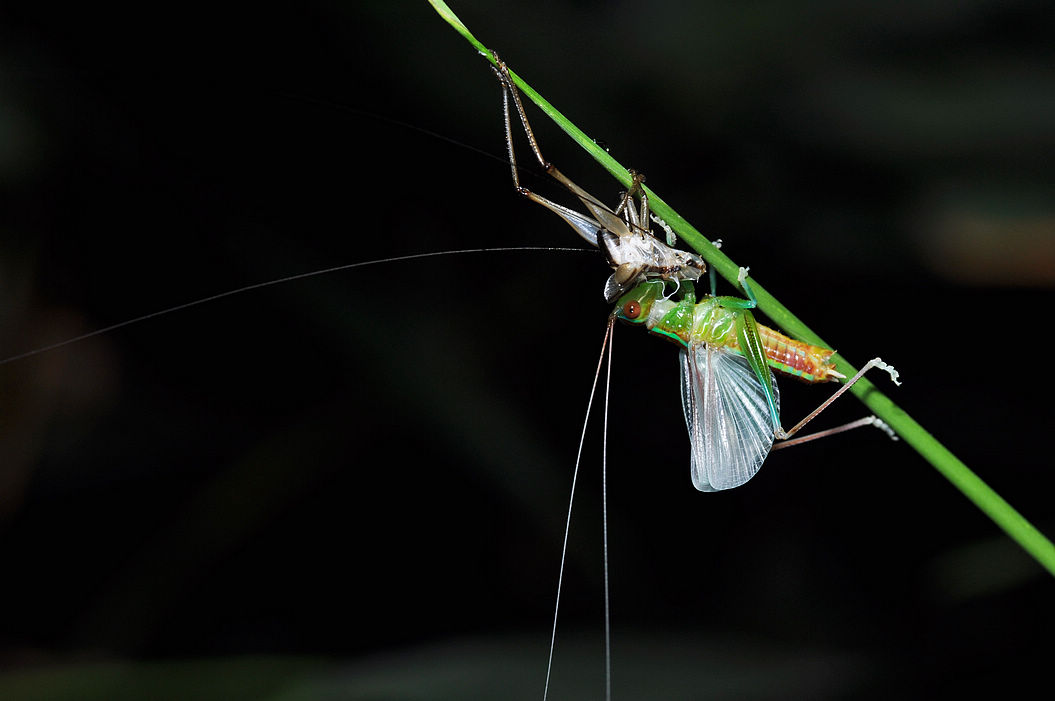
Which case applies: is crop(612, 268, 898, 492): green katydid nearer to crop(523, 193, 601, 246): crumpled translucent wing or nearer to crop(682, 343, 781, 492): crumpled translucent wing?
crop(682, 343, 781, 492): crumpled translucent wing

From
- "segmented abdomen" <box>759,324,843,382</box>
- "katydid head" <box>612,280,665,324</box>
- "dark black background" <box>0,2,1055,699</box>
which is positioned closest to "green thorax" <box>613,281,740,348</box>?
"katydid head" <box>612,280,665,324</box>

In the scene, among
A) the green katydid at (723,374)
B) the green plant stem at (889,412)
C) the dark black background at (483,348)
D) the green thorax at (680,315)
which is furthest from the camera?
the dark black background at (483,348)

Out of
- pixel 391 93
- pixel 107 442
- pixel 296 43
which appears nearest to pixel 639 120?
pixel 391 93

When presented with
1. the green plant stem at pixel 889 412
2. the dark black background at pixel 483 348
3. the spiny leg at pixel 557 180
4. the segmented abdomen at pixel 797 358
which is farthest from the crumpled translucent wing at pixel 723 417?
the dark black background at pixel 483 348

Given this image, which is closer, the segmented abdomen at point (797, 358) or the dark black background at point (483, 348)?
the segmented abdomen at point (797, 358)

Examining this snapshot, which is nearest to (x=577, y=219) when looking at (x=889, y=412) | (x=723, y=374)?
(x=723, y=374)

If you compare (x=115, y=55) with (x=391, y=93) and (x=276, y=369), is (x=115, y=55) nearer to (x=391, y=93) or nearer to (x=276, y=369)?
(x=391, y=93)

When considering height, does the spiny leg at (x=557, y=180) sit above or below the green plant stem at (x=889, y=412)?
above

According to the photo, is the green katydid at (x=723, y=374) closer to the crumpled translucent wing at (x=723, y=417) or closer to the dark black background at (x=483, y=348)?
the crumpled translucent wing at (x=723, y=417)
